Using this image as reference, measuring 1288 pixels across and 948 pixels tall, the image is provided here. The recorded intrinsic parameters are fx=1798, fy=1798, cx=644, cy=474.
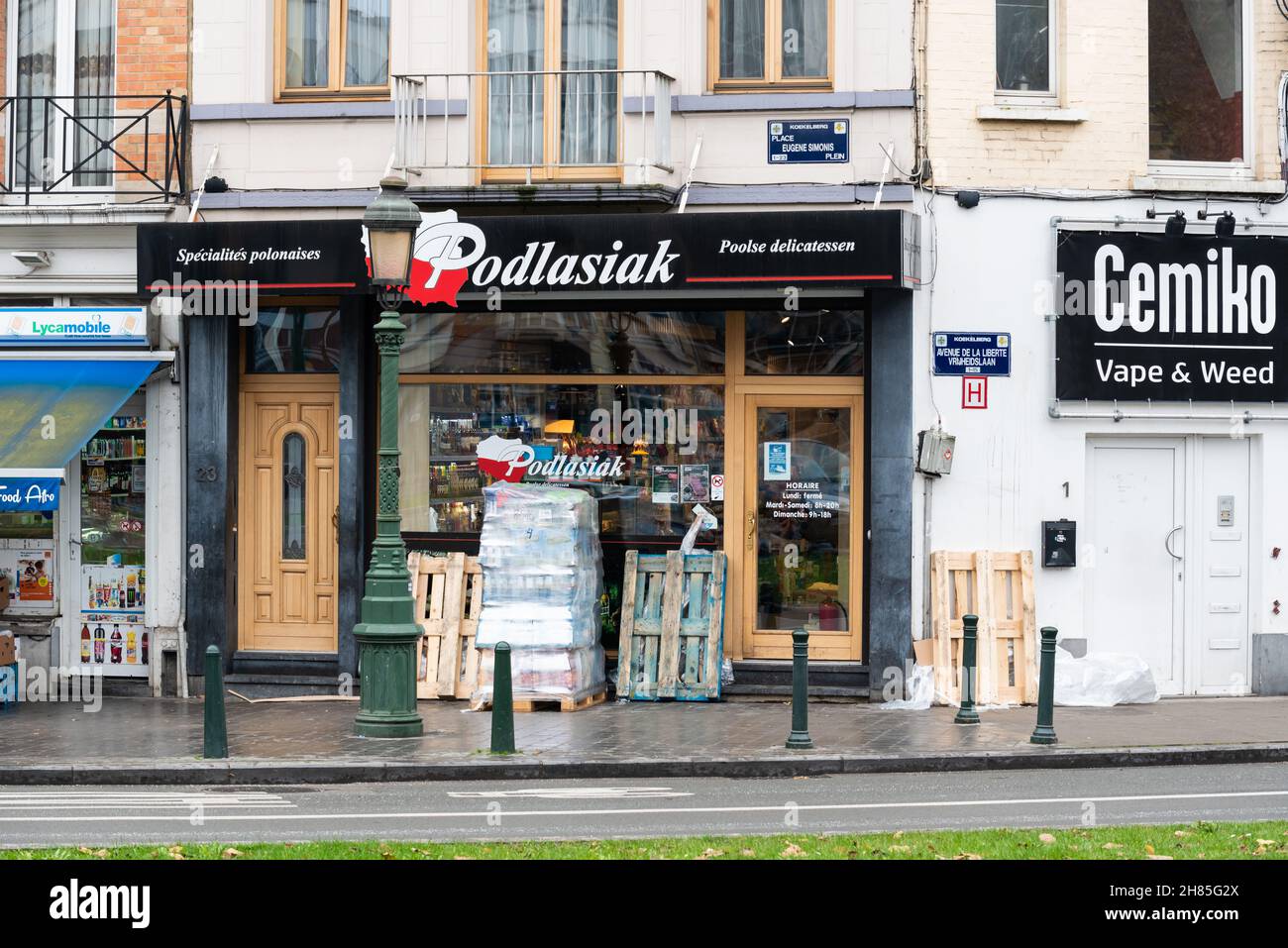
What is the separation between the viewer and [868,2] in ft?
53.2

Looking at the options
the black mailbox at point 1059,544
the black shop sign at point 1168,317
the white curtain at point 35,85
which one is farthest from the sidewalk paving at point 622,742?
the white curtain at point 35,85

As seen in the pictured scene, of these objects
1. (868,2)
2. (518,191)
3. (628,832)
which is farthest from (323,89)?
(628,832)

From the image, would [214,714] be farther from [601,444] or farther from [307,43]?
[307,43]

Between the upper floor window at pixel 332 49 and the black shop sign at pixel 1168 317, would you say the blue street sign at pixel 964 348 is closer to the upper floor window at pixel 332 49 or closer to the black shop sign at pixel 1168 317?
the black shop sign at pixel 1168 317

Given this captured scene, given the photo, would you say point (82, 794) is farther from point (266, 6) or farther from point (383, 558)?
point (266, 6)

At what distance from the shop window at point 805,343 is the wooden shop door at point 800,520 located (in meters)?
0.27

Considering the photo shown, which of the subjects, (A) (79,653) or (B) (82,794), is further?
(A) (79,653)

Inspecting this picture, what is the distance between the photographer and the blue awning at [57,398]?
16016 millimetres

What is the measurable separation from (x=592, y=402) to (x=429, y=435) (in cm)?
162

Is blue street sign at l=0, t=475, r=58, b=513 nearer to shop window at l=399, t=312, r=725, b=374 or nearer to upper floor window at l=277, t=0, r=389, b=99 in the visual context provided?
shop window at l=399, t=312, r=725, b=374

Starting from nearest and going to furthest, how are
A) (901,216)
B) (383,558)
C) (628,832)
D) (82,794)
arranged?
(628,832) → (82,794) → (383,558) → (901,216)

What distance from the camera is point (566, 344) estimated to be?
16891mm

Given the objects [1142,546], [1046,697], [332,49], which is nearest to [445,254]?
[332,49]

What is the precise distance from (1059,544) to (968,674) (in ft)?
7.66
